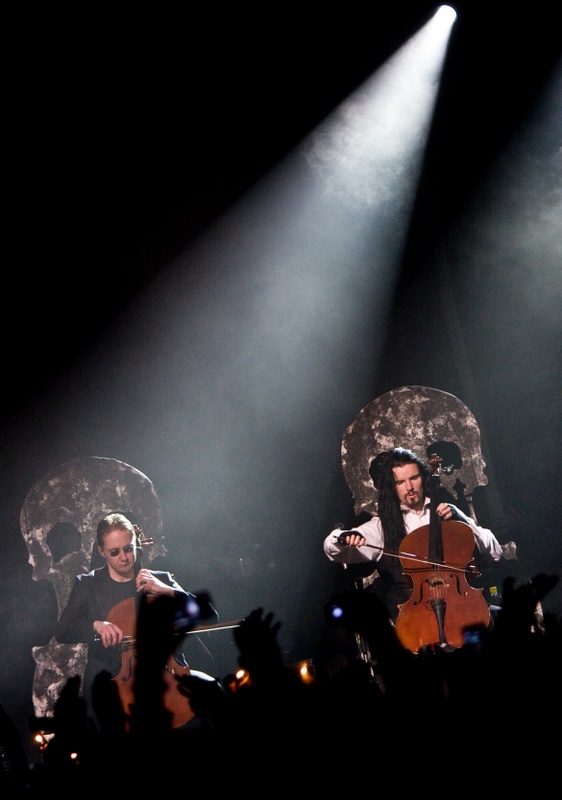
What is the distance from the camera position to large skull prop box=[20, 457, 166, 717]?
5.94 m

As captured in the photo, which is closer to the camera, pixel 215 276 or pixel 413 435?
pixel 413 435

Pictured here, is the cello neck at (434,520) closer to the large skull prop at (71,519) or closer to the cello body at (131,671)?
the cello body at (131,671)

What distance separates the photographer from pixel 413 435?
6488 mm

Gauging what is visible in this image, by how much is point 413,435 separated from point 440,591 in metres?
1.77

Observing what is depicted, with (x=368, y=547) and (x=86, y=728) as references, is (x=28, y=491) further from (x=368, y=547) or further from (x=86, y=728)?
(x=86, y=728)

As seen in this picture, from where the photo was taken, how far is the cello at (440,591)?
5.05 meters

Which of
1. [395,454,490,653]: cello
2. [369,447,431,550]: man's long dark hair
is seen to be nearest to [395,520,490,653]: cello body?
[395,454,490,653]: cello

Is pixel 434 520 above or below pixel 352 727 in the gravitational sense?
above

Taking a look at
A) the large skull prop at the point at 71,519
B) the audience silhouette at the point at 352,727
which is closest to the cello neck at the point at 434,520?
the large skull prop at the point at 71,519

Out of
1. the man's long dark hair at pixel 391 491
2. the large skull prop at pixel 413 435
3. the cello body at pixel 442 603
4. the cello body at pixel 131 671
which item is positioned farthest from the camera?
the large skull prop at pixel 413 435

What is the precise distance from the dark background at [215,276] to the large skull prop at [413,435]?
415 mm

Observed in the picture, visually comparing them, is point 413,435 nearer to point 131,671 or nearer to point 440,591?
point 440,591

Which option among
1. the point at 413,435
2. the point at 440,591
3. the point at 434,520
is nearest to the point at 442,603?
the point at 440,591

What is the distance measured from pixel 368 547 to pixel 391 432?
1231 millimetres
